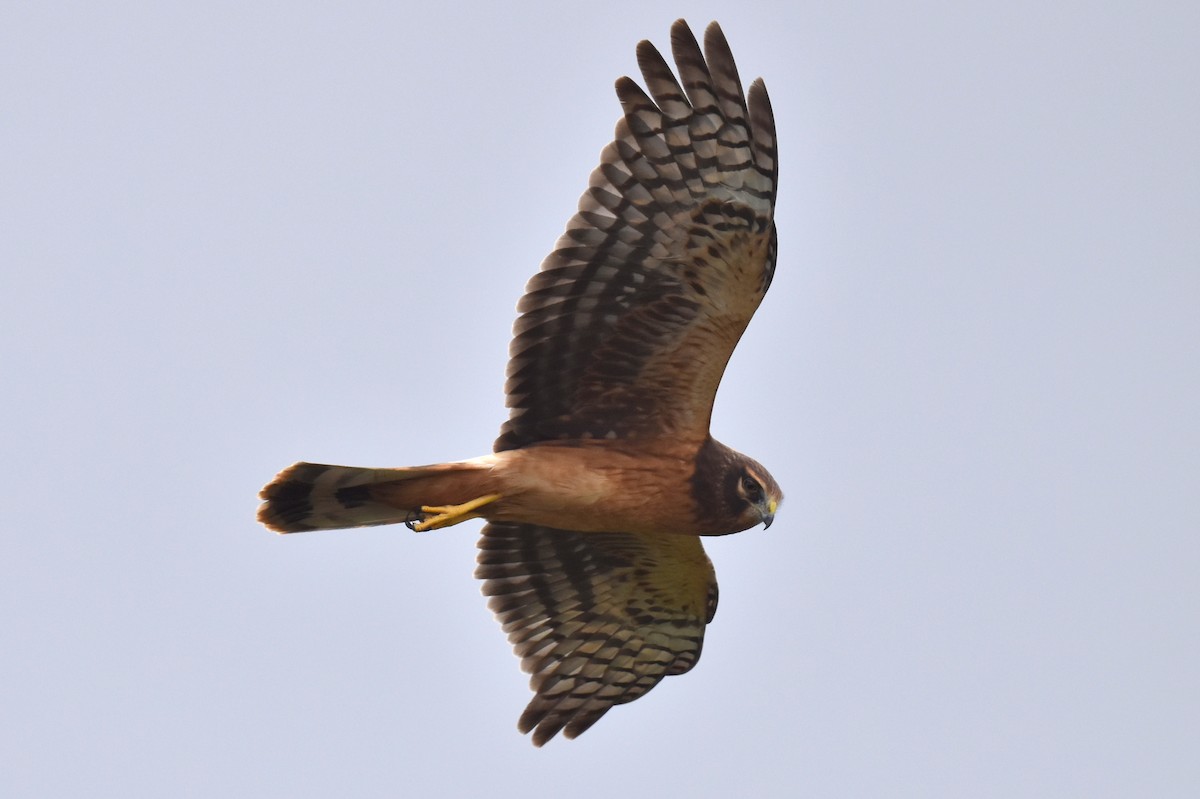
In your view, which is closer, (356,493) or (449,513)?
(449,513)

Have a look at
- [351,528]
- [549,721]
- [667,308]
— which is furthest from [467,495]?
[549,721]

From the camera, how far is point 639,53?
8.50 meters

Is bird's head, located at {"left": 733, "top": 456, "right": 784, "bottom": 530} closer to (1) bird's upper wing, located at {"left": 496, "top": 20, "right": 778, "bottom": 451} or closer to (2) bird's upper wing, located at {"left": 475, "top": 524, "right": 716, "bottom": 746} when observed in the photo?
(1) bird's upper wing, located at {"left": 496, "top": 20, "right": 778, "bottom": 451}

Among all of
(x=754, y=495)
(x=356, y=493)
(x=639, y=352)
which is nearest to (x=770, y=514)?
(x=754, y=495)

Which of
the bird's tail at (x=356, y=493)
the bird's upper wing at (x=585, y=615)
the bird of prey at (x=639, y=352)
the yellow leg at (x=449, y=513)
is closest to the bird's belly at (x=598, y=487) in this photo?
the bird of prey at (x=639, y=352)

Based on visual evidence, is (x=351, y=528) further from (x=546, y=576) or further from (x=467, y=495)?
(x=546, y=576)

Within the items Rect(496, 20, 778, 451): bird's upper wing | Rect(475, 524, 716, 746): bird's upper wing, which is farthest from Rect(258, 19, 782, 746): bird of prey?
Rect(475, 524, 716, 746): bird's upper wing

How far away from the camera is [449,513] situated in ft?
29.6

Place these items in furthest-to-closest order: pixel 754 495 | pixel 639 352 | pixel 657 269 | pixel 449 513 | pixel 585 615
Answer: pixel 585 615, pixel 754 495, pixel 639 352, pixel 449 513, pixel 657 269

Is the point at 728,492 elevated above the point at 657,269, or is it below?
below

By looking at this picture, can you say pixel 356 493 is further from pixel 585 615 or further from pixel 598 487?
pixel 585 615

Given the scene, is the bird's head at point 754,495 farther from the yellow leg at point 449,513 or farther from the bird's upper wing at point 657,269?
the yellow leg at point 449,513

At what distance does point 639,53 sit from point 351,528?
3031 mm

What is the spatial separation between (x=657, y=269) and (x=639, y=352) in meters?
0.51
